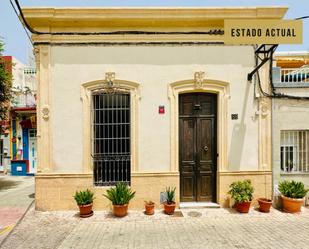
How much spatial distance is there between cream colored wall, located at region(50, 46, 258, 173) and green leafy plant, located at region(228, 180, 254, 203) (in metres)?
0.52

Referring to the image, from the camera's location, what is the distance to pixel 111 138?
22.8 feet

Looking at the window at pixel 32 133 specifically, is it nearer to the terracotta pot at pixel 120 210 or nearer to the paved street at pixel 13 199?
the paved street at pixel 13 199

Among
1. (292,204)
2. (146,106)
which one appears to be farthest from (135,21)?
(292,204)

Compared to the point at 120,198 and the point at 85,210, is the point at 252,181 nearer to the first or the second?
the point at 120,198

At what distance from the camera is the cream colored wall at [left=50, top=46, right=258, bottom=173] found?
6.76 meters

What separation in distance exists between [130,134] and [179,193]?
213 centimetres

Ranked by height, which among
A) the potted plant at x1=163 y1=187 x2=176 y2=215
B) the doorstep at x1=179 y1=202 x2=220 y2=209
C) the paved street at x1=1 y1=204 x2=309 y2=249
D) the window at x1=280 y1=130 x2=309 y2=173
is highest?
the window at x1=280 y1=130 x2=309 y2=173

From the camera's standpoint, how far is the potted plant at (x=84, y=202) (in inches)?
246

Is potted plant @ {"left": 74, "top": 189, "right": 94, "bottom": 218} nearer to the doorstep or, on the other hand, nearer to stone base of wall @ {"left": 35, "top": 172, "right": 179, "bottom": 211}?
stone base of wall @ {"left": 35, "top": 172, "right": 179, "bottom": 211}

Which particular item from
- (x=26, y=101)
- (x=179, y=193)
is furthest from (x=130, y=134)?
(x=26, y=101)

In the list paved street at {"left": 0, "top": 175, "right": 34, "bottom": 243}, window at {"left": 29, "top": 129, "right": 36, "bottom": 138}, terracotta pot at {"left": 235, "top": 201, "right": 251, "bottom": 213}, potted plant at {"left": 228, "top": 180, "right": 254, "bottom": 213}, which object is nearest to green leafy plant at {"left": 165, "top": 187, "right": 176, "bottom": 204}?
potted plant at {"left": 228, "top": 180, "right": 254, "bottom": 213}

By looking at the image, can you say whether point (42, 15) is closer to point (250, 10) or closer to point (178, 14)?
point (178, 14)

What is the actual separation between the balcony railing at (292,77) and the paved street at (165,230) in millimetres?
3463

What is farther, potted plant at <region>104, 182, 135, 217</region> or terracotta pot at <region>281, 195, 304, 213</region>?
terracotta pot at <region>281, 195, 304, 213</region>
